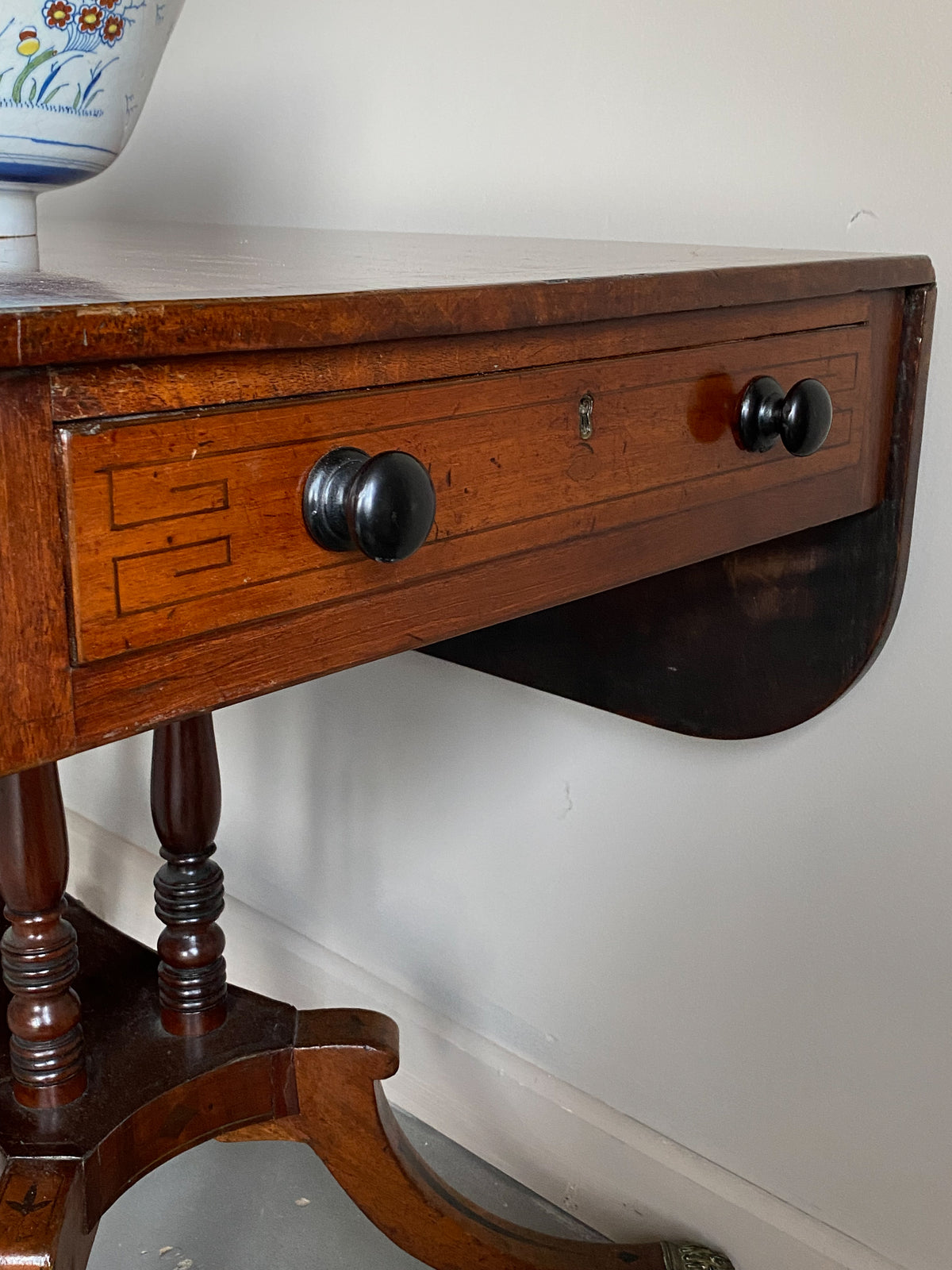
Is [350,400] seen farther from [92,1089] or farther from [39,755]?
[92,1089]

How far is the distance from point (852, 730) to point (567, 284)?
50cm

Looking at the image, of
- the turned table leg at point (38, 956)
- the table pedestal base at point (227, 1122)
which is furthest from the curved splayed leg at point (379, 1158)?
the turned table leg at point (38, 956)

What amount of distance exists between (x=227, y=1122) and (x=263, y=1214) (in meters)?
0.35

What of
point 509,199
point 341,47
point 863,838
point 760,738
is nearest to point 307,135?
point 341,47

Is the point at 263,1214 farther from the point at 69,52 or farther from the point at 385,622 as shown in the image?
the point at 69,52

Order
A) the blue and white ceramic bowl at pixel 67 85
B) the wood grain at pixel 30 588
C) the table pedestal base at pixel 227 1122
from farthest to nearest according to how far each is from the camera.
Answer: the table pedestal base at pixel 227 1122
the blue and white ceramic bowl at pixel 67 85
the wood grain at pixel 30 588

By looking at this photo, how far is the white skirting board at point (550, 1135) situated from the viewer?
1050mm

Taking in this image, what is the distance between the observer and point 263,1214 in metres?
1.17

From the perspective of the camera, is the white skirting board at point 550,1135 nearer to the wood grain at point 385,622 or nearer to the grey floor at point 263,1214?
the grey floor at point 263,1214

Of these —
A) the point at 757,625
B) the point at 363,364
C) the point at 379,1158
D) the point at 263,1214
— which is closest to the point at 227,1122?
the point at 379,1158

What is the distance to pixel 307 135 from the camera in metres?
1.21

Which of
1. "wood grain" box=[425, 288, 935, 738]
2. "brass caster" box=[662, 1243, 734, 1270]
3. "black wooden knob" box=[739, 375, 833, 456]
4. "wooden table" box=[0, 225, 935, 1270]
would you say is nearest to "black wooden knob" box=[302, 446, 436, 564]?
"wooden table" box=[0, 225, 935, 1270]

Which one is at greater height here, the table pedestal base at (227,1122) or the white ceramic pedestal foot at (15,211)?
the white ceramic pedestal foot at (15,211)

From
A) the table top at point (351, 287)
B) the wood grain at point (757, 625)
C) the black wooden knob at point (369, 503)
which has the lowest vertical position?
the wood grain at point (757, 625)
